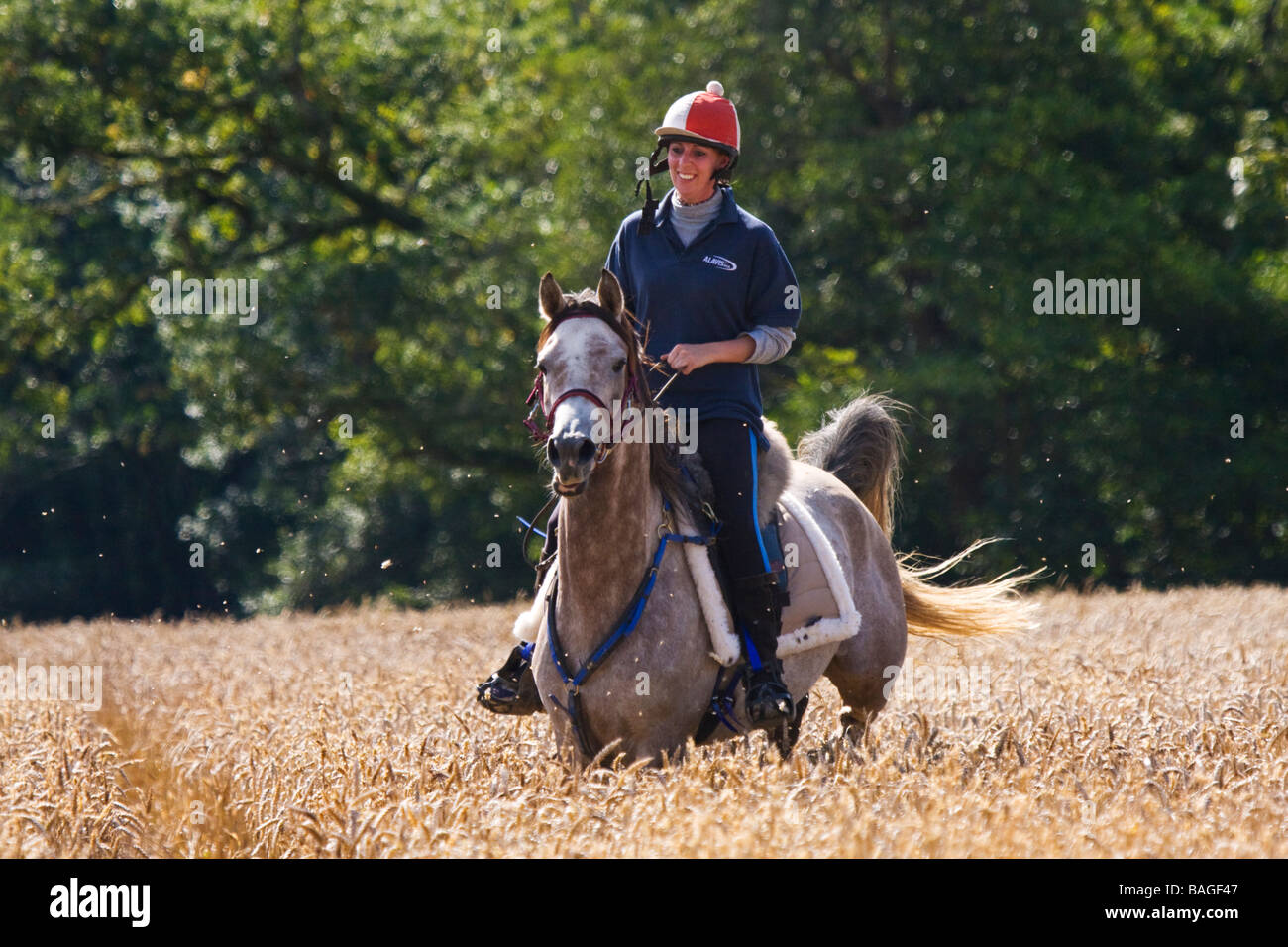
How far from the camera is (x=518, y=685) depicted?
23.2 feet

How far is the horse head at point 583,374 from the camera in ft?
18.6

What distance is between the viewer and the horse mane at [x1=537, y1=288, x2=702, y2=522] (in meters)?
6.21

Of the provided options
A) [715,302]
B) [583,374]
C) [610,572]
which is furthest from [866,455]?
[583,374]

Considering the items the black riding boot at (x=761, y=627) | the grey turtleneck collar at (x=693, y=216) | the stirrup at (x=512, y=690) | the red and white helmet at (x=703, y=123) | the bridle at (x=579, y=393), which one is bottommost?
the stirrup at (x=512, y=690)

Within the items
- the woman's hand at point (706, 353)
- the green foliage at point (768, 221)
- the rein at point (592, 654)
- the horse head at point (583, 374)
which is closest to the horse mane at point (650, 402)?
the horse head at point (583, 374)

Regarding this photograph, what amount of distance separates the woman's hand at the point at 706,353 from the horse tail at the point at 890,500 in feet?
8.32

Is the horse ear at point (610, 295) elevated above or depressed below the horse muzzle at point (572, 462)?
above

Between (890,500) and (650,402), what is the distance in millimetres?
3385

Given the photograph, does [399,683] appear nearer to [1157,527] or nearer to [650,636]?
[650,636]

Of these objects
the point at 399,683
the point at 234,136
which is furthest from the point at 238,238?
the point at 399,683

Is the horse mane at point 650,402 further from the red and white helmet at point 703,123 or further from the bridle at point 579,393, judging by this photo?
the red and white helmet at point 703,123

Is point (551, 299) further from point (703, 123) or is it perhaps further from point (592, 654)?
point (592, 654)

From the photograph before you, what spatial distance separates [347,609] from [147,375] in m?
20.4

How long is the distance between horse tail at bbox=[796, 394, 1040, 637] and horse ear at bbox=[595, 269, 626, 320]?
3.21 m
